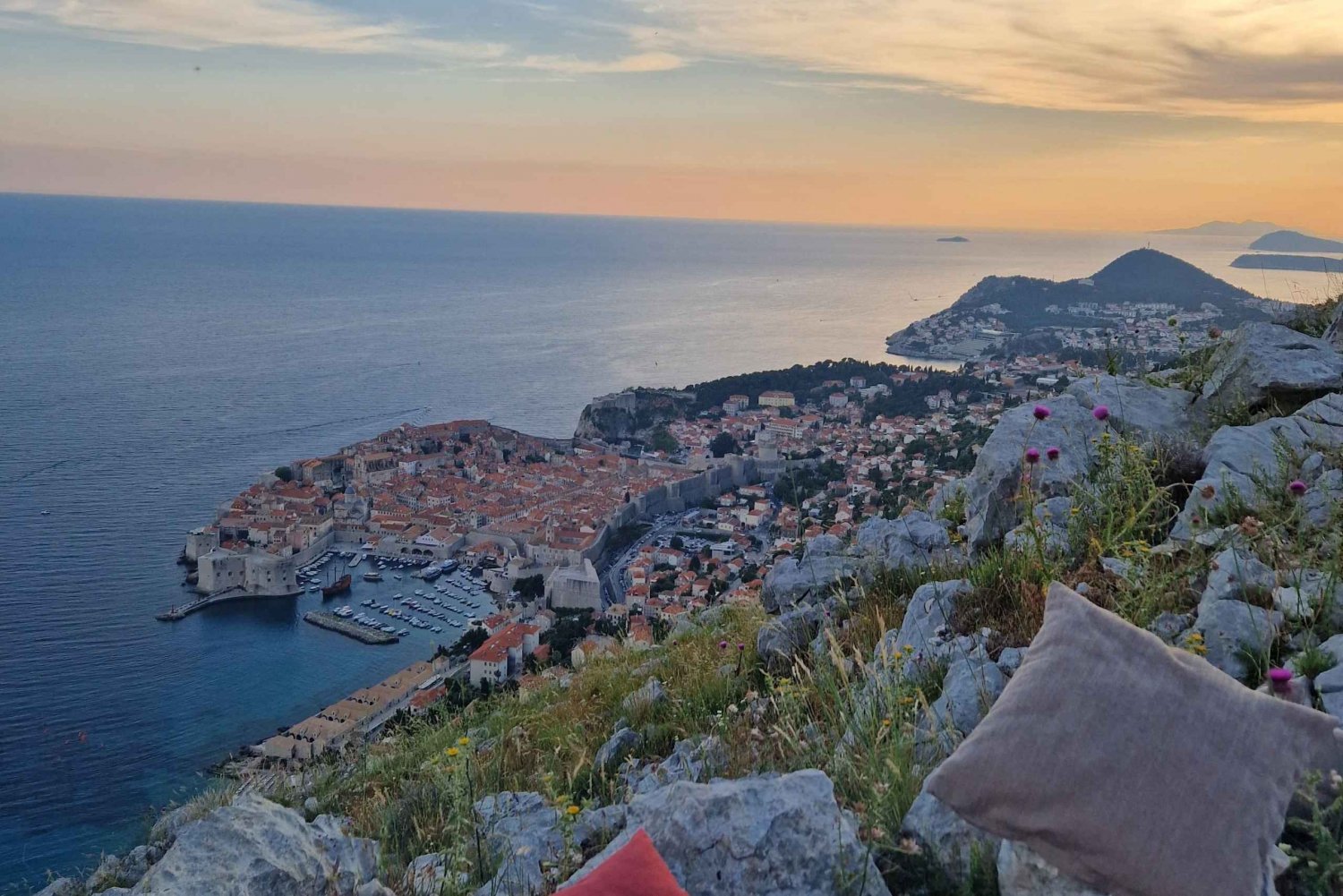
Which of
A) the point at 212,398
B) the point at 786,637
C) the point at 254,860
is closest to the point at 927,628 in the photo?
the point at 786,637

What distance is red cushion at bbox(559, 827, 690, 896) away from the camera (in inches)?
64.6

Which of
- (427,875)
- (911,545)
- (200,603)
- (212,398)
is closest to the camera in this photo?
(427,875)

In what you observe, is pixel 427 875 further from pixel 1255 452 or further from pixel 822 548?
pixel 1255 452

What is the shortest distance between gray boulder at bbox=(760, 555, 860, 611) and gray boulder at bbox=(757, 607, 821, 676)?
405 mm

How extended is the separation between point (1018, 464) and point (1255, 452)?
3.41ft

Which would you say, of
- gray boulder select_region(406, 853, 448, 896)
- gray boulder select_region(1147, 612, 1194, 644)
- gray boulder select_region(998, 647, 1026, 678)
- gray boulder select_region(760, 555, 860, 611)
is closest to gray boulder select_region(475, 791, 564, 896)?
gray boulder select_region(406, 853, 448, 896)

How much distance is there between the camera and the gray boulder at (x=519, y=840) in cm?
245

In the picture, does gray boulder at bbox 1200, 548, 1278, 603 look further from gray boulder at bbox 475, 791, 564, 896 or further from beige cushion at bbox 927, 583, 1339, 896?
gray boulder at bbox 475, 791, 564, 896

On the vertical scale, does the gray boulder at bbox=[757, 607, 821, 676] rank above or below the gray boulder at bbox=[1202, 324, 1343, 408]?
below

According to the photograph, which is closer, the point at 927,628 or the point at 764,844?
the point at 764,844

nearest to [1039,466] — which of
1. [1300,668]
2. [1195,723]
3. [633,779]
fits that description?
A: [1300,668]

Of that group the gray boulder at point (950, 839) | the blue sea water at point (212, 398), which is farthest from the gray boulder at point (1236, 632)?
the blue sea water at point (212, 398)

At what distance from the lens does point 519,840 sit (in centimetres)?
288

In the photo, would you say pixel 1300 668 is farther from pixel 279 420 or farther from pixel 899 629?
pixel 279 420
